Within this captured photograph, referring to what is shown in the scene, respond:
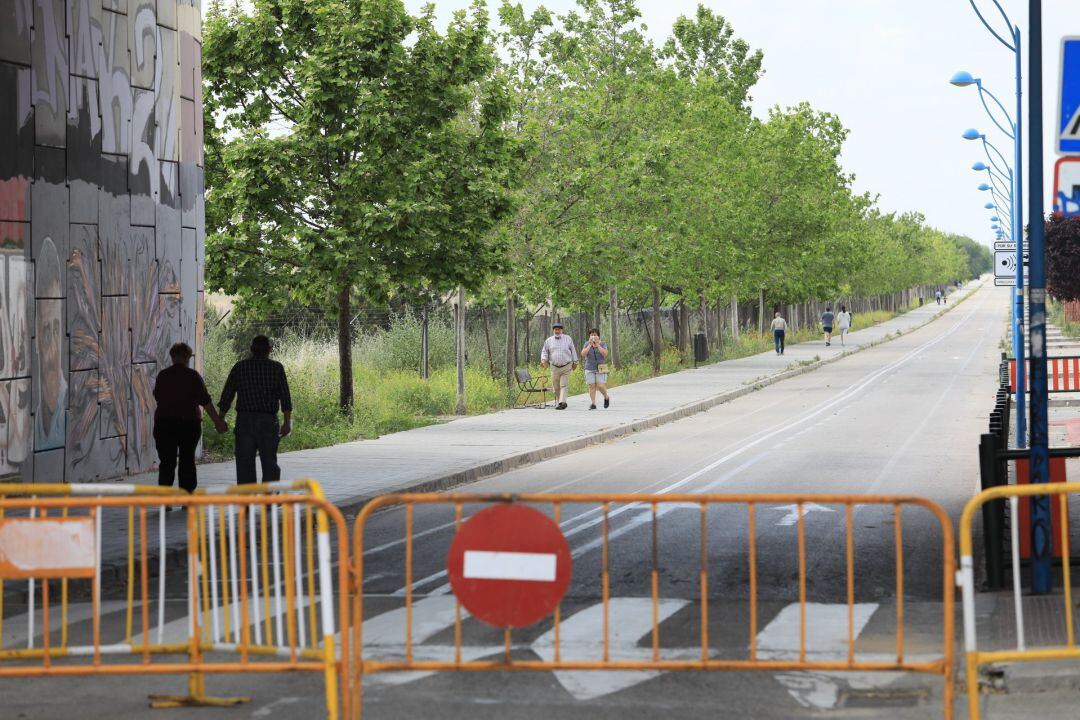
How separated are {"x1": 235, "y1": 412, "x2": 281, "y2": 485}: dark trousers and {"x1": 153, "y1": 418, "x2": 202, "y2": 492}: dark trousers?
41 centimetres

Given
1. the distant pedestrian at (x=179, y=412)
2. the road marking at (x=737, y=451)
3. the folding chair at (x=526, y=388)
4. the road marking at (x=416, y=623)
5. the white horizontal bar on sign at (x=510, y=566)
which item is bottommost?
the road marking at (x=737, y=451)

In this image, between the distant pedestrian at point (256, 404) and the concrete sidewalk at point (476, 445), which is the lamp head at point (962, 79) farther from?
the distant pedestrian at point (256, 404)

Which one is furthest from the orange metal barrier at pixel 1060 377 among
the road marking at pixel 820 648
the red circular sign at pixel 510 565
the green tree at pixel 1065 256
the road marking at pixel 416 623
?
the green tree at pixel 1065 256

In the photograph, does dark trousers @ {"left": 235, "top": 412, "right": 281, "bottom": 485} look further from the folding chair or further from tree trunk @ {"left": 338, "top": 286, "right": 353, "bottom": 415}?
the folding chair

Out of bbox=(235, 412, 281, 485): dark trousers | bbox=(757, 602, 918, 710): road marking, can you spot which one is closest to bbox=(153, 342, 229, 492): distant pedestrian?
bbox=(235, 412, 281, 485): dark trousers

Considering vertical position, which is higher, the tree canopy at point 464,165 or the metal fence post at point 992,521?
the tree canopy at point 464,165

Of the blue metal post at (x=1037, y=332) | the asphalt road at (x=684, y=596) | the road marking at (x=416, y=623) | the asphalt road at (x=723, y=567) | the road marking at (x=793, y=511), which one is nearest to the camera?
the asphalt road at (x=684, y=596)

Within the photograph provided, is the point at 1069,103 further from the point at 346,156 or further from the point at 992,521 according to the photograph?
the point at 346,156

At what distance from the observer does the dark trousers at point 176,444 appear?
13867mm

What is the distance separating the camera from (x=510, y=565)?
7016 mm

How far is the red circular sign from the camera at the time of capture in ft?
22.9

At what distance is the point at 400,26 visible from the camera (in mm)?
24469

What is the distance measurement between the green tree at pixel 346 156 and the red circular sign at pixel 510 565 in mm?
17083

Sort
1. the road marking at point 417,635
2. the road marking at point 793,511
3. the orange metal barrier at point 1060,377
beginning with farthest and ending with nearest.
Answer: the orange metal barrier at point 1060,377 → the road marking at point 793,511 → the road marking at point 417,635
